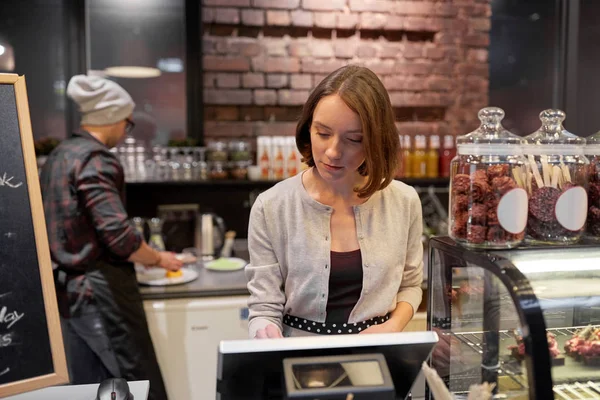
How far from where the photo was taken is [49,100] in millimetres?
3641

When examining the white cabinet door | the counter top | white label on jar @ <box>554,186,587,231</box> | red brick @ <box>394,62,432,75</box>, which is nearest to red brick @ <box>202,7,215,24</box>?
red brick @ <box>394,62,432,75</box>

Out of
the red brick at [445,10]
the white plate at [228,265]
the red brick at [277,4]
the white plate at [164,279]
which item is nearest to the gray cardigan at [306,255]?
the white plate at [164,279]

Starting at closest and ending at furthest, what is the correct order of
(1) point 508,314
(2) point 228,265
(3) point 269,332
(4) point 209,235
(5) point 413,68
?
(1) point 508,314 → (3) point 269,332 → (2) point 228,265 → (4) point 209,235 → (5) point 413,68

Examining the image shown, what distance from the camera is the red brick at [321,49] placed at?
12.3 feet

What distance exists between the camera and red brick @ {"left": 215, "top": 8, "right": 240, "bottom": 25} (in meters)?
3.62

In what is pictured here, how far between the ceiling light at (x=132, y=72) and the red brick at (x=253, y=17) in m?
0.63

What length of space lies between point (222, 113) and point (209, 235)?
797 millimetres

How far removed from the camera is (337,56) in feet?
12.5

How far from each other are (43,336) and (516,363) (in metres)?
0.97

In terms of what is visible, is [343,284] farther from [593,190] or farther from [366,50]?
[366,50]

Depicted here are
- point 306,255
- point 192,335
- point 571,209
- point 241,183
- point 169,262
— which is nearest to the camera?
point 571,209

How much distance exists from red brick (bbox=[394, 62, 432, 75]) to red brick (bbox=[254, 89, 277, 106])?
822 millimetres

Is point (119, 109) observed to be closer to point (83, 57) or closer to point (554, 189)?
point (83, 57)

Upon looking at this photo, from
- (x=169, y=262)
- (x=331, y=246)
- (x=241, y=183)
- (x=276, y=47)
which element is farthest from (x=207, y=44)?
(x=331, y=246)
